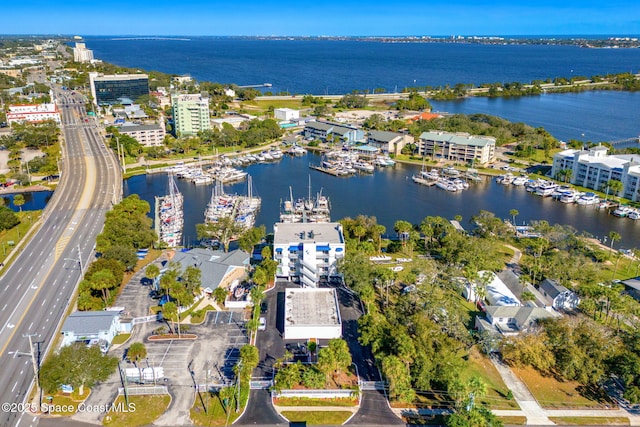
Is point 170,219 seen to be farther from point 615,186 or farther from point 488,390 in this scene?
point 615,186

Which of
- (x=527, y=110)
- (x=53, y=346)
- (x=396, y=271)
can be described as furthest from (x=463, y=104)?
(x=53, y=346)

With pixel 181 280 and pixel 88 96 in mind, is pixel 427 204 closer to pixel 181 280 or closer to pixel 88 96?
Result: pixel 181 280

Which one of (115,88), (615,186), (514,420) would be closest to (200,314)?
(514,420)

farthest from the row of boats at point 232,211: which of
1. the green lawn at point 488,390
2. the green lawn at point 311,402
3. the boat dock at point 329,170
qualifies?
the green lawn at point 488,390

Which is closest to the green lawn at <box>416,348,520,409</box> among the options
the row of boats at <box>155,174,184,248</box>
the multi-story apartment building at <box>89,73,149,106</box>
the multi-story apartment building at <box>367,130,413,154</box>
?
the row of boats at <box>155,174,184,248</box>

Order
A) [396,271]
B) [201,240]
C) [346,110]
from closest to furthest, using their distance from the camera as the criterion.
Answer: [396,271], [201,240], [346,110]
